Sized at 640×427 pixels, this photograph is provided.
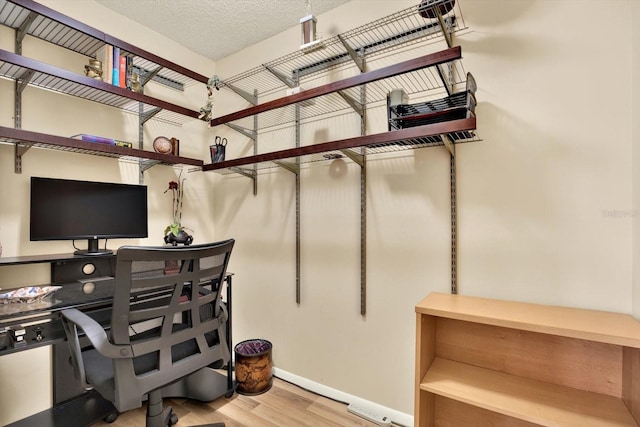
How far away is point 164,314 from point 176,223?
4.18 feet

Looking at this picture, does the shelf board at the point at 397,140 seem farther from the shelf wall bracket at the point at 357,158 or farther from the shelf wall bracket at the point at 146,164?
the shelf wall bracket at the point at 146,164

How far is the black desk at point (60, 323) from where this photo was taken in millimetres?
1297

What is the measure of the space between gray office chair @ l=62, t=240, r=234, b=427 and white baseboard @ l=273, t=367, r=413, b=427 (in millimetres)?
868

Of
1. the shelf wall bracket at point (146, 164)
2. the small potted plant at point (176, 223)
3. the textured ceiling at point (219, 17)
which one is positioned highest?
the textured ceiling at point (219, 17)

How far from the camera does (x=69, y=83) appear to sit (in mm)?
1780

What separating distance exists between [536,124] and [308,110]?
53.4 inches

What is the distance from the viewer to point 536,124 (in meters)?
1.47

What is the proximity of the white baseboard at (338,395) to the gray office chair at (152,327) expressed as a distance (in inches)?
34.2

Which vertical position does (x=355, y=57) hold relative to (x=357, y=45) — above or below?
below

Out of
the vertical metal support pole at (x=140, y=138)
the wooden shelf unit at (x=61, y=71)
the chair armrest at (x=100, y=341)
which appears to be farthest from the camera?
the vertical metal support pole at (x=140, y=138)

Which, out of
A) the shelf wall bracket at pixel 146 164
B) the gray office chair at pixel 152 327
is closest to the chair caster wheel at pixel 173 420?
the gray office chair at pixel 152 327

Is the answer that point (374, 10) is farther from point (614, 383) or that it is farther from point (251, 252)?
point (614, 383)

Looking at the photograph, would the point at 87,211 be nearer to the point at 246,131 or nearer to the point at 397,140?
the point at 246,131

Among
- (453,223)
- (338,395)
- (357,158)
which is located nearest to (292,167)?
(357,158)
